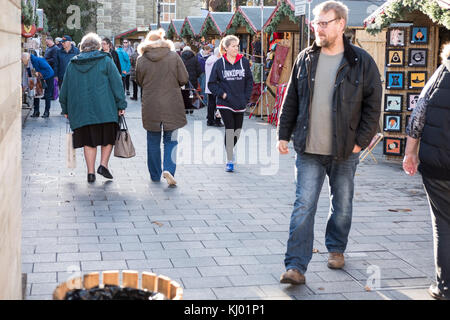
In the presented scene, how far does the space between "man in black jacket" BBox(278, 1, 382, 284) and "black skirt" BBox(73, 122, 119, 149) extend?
4034 millimetres

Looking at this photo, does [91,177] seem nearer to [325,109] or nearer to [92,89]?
[92,89]

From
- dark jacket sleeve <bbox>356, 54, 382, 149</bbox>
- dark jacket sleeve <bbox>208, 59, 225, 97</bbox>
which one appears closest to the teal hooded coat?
dark jacket sleeve <bbox>208, 59, 225, 97</bbox>

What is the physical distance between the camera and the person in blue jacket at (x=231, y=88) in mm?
9852

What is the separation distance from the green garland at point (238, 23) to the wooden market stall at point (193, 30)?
610cm

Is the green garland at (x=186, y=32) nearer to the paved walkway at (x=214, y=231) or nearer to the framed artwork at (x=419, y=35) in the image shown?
the framed artwork at (x=419, y=35)

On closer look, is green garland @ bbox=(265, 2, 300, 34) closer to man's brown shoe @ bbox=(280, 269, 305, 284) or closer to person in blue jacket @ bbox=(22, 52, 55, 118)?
person in blue jacket @ bbox=(22, 52, 55, 118)

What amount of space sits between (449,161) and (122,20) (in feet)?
176

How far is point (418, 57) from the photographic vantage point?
10.9 metres

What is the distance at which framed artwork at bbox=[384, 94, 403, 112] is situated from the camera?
10984 millimetres

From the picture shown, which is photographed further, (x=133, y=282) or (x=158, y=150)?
(x=158, y=150)

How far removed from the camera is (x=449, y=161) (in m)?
4.48

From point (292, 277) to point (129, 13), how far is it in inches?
2118

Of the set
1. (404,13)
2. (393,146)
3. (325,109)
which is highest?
(404,13)

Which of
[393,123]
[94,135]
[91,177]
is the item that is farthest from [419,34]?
[91,177]
